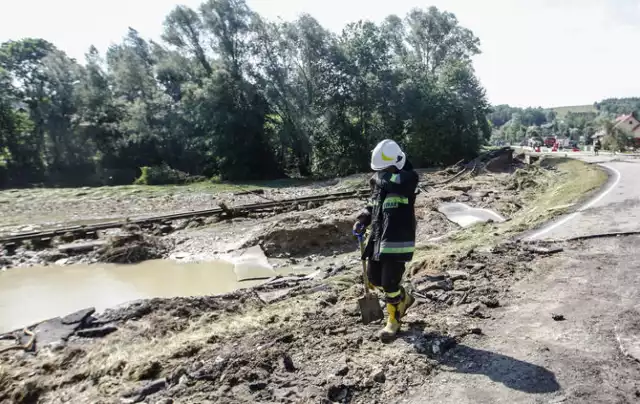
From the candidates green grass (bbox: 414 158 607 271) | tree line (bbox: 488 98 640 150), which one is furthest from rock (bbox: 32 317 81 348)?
tree line (bbox: 488 98 640 150)

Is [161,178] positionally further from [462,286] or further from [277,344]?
[277,344]

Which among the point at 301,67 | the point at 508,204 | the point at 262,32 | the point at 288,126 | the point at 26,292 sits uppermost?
the point at 262,32

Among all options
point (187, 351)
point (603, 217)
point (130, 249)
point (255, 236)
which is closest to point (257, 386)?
point (187, 351)

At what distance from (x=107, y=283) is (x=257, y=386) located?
8347mm

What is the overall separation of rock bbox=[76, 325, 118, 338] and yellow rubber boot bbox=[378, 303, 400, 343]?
3.85 m

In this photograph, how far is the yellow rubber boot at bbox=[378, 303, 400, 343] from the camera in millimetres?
4137

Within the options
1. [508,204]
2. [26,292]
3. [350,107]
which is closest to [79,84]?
[350,107]

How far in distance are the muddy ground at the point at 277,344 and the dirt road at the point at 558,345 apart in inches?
7.3

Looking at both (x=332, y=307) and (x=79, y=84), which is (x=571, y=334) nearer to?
(x=332, y=307)

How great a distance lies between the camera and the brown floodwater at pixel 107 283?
8938mm

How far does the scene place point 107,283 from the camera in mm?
10469

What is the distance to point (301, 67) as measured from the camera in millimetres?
35312

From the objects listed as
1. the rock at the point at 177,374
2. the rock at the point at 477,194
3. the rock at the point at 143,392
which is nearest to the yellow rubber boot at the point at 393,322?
the rock at the point at 177,374

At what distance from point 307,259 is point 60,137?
4036 centimetres
